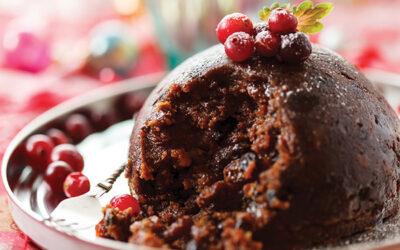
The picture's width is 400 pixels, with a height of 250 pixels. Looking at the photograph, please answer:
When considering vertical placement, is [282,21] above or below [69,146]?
above

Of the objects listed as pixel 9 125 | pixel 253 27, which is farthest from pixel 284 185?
pixel 9 125

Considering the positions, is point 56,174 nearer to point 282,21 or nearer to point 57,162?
point 57,162

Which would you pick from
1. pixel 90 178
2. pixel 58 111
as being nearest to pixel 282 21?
pixel 90 178

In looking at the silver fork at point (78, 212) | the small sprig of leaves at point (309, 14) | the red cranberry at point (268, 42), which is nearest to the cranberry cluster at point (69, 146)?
the silver fork at point (78, 212)

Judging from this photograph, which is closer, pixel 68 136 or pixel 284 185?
pixel 284 185

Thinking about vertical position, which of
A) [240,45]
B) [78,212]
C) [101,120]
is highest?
[240,45]

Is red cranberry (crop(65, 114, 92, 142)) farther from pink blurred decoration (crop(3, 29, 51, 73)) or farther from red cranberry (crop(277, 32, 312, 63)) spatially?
red cranberry (crop(277, 32, 312, 63))

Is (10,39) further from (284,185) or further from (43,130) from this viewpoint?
(284,185)
